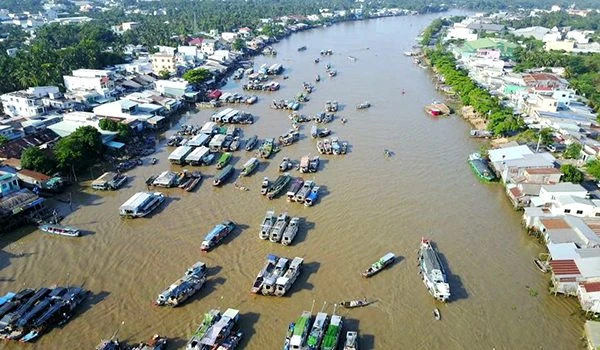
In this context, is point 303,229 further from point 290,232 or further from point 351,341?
point 351,341

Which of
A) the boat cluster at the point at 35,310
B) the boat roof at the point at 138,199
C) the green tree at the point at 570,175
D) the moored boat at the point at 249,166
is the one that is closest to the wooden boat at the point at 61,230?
the boat roof at the point at 138,199

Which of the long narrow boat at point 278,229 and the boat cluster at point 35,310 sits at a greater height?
the boat cluster at point 35,310

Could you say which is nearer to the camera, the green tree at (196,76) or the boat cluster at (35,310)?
the boat cluster at (35,310)

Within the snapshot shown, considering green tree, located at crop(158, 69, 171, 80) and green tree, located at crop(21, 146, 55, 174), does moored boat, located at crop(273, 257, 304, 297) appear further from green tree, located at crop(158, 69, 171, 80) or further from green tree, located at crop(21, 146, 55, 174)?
green tree, located at crop(158, 69, 171, 80)

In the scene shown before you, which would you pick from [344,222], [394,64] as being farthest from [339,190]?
[394,64]

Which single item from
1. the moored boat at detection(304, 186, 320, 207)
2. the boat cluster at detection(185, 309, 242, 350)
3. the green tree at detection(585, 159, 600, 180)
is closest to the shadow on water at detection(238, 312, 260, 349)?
the boat cluster at detection(185, 309, 242, 350)

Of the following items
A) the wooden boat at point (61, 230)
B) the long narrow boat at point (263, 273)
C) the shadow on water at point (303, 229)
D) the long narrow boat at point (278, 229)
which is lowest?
the shadow on water at point (303, 229)

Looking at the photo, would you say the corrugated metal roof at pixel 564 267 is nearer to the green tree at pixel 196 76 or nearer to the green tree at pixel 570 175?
the green tree at pixel 570 175
